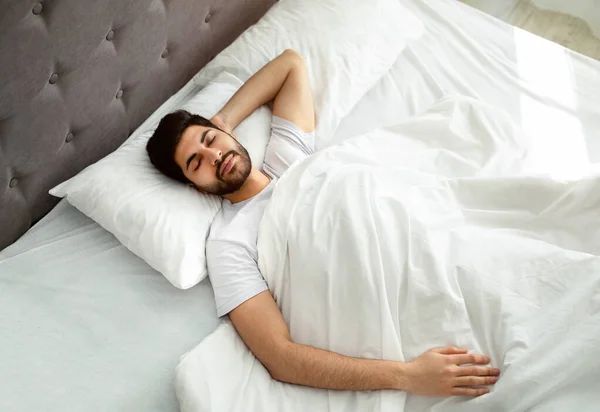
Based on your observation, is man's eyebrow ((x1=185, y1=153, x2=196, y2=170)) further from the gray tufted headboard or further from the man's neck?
the gray tufted headboard

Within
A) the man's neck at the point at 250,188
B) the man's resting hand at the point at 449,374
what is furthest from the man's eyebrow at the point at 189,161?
the man's resting hand at the point at 449,374

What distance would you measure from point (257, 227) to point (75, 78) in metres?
0.57

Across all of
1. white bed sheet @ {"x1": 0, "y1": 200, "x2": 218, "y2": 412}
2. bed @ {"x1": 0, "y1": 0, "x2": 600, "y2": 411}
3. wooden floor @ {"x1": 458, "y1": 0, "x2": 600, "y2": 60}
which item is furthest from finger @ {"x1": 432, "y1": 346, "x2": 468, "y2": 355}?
wooden floor @ {"x1": 458, "y1": 0, "x2": 600, "y2": 60}

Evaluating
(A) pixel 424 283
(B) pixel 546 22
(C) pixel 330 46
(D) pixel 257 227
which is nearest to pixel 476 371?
(A) pixel 424 283

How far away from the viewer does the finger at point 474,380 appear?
1.09 m

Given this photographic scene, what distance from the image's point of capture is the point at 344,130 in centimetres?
172

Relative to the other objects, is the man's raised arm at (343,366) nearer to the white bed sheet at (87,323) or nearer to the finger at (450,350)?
the finger at (450,350)

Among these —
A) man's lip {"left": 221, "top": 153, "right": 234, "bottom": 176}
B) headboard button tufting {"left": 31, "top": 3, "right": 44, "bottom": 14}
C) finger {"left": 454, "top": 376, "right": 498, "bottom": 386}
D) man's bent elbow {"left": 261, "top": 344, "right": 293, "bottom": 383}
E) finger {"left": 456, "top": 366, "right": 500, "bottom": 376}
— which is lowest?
man's bent elbow {"left": 261, "top": 344, "right": 293, "bottom": 383}

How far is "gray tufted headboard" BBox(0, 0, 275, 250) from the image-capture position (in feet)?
4.04

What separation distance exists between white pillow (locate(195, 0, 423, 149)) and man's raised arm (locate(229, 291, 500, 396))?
2.02 feet

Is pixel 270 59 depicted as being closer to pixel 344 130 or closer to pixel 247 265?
pixel 344 130

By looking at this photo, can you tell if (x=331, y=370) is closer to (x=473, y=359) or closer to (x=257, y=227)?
(x=473, y=359)

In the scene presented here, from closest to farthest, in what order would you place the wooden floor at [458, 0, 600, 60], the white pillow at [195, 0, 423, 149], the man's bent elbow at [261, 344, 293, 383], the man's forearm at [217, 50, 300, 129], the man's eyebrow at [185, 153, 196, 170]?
the man's bent elbow at [261, 344, 293, 383] → the man's eyebrow at [185, 153, 196, 170] → the man's forearm at [217, 50, 300, 129] → the white pillow at [195, 0, 423, 149] → the wooden floor at [458, 0, 600, 60]

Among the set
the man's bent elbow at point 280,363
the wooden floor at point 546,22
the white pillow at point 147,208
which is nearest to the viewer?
the man's bent elbow at point 280,363
